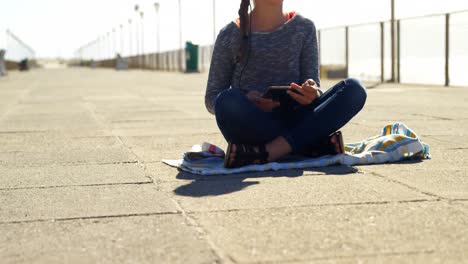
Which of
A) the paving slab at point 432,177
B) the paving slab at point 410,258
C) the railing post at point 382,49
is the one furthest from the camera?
the railing post at point 382,49

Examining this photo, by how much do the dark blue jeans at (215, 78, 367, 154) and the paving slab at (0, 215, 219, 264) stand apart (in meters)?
1.59

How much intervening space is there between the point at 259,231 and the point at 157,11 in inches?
2711

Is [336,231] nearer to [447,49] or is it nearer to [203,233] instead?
[203,233]

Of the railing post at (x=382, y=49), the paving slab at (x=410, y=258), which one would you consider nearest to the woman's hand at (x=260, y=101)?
the paving slab at (x=410, y=258)

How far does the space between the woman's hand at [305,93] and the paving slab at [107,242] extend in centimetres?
149

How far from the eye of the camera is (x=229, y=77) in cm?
505

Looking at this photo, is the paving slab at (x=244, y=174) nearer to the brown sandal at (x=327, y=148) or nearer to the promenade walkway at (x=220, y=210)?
the promenade walkway at (x=220, y=210)

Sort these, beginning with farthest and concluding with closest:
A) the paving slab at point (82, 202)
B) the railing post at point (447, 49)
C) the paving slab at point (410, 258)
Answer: the railing post at point (447, 49)
the paving slab at point (82, 202)
the paving slab at point (410, 258)

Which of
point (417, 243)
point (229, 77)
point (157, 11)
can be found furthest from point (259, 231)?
point (157, 11)

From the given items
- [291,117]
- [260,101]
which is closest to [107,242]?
[260,101]

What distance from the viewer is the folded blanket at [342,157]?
15.3 ft

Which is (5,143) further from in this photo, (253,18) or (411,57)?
(411,57)

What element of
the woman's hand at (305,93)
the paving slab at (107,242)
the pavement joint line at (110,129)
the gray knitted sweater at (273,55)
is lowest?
the pavement joint line at (110,129)

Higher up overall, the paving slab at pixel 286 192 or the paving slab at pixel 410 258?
the paving slab at pixel 410 258
